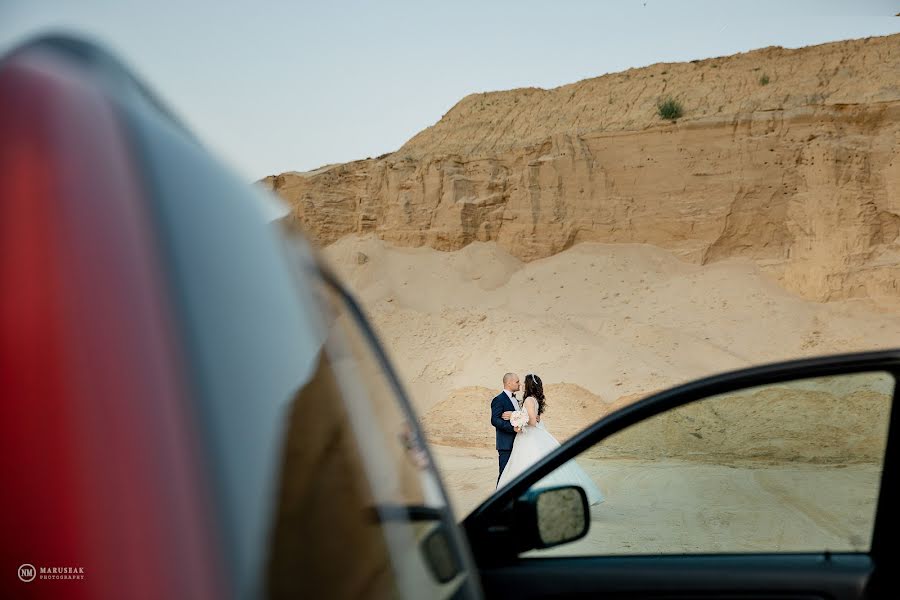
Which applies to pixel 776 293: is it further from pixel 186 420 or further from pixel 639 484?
pixel 186 420

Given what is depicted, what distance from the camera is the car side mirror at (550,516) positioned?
8.36 feet

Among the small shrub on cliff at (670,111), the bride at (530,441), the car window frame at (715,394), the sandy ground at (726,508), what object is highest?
the small shrub on cliff at (670,111)

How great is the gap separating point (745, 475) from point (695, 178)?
3013 cm

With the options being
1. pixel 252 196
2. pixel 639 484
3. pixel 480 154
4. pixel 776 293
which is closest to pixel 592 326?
pixel 776 293

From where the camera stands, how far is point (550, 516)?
8.39 feet

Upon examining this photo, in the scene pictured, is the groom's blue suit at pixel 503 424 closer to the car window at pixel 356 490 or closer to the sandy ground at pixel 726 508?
the sandy ground at pixel 726 508

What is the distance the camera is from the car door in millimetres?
2354

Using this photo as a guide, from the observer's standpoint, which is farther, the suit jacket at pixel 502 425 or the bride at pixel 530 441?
the suit jacket at pixel 502 425

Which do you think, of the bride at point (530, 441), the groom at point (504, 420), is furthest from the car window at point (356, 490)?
the groom at point (504, 420)
